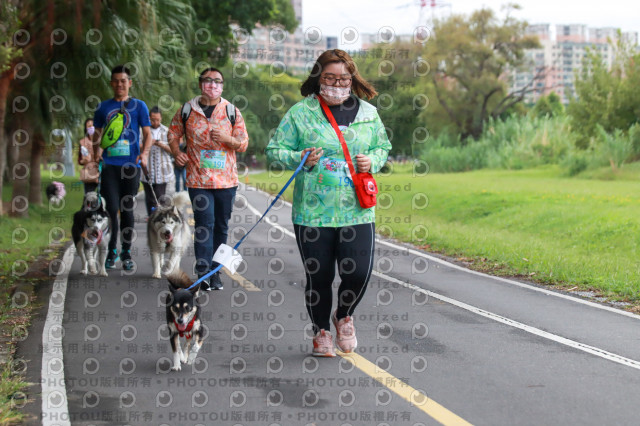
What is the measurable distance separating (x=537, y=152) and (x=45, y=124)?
1354 inches

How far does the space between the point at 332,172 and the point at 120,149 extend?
16.2 feet

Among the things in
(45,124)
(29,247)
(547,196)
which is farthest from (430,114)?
(29,247)

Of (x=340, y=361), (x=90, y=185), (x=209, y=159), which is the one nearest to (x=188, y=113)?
(x=209, y=159)

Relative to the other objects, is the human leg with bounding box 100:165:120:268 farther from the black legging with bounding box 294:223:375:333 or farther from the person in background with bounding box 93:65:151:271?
the black legging with bounding box 294:223:375:333

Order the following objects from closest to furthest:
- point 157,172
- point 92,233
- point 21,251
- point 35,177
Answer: point 92,233 → point 157,172 → point 21,251 → point 35,177

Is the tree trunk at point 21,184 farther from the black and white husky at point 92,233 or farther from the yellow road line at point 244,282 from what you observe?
the yellow road line at point 244,282

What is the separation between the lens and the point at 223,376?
6.07m

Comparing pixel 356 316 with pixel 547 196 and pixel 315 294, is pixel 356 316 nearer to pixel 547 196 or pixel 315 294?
pixel 315 294

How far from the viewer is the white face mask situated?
250 inches

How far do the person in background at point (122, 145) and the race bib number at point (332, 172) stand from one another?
474 cm

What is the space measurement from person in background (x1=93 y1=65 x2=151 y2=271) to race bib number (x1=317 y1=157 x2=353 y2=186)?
4738 mm

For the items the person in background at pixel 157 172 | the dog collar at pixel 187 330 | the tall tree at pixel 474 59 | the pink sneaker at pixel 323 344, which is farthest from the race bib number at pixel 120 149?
the tall tree at pixel 474 59

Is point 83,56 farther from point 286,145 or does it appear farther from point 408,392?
point 408,392

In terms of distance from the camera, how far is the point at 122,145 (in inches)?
417
